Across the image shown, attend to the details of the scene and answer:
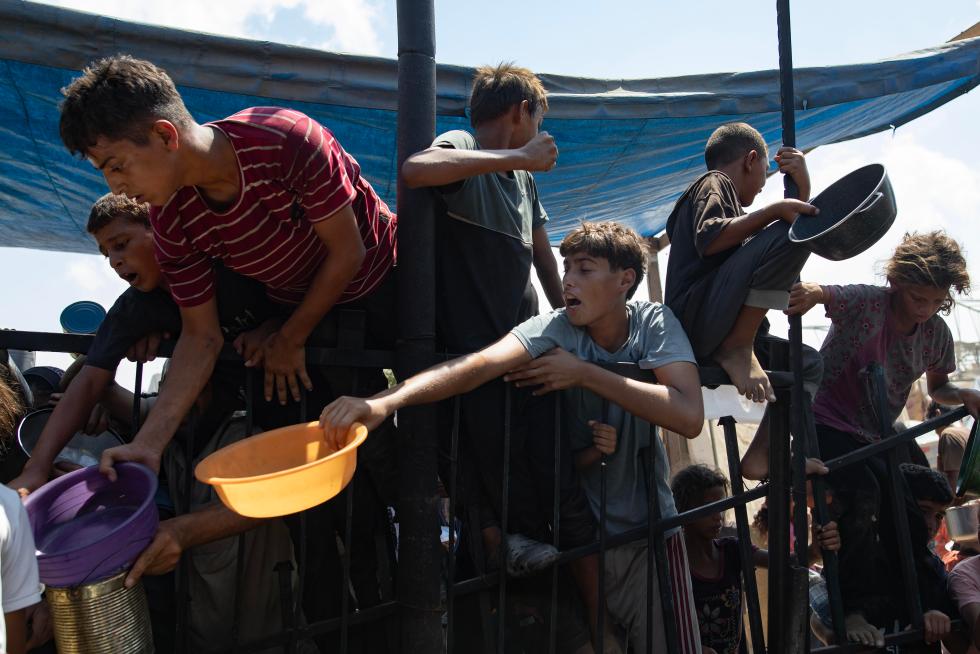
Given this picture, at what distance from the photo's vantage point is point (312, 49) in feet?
14.0

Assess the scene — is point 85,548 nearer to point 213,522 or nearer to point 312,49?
point 213,522

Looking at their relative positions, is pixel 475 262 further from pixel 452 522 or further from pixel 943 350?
pixel 943 350

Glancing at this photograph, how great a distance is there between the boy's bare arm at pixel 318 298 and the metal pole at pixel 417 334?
0.22 metres

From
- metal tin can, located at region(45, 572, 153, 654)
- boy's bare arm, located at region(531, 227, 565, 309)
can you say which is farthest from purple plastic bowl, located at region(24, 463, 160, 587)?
boy's bare arm, located at region(531, 227, 565, 309)

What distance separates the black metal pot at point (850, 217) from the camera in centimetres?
232

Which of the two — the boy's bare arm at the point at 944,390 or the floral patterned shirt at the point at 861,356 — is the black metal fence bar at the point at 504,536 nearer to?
the floral patterned shirt at the point at 861,356

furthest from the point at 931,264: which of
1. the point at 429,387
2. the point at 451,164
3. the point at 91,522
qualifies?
the point at 91,522

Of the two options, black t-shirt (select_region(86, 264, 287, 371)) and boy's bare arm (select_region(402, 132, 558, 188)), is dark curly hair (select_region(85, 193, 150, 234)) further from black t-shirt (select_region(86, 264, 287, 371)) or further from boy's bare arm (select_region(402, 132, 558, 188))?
boy's bare arm (select_region(402, 132, 558, 188))

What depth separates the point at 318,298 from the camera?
2.12 metres

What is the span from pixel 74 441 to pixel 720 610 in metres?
2.73

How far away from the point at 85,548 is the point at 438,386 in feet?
3.05

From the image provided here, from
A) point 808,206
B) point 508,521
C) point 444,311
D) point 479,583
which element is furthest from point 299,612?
point 808,206

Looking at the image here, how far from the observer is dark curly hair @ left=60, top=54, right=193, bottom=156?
1.88 m

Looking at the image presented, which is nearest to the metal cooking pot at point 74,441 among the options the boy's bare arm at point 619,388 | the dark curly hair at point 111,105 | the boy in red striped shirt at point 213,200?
the boy in red striped shirt at point 213,200
